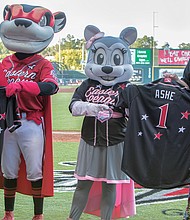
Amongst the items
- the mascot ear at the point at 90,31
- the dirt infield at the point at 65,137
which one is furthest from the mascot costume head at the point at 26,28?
the dirt infield at the point at 65,137

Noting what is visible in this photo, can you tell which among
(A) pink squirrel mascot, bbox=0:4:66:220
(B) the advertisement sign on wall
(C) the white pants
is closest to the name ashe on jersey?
(A) pink squirrel mascot, bbox=0:4:66:220

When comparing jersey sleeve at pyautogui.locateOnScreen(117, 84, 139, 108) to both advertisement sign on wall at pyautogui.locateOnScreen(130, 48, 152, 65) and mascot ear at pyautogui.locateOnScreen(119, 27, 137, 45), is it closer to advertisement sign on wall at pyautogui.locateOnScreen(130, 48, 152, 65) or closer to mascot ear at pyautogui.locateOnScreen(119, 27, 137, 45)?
mascot ear at pyautogui.locateOnScreen(119, 27, 137, 45)

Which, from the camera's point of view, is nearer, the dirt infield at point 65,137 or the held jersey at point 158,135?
the held jersey at point 158,135

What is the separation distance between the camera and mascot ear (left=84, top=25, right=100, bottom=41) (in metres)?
3.39

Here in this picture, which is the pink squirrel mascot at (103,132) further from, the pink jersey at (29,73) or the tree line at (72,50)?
the tree line at (72,50)

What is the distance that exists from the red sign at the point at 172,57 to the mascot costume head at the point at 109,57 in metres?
26.5

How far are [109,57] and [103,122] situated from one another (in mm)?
494

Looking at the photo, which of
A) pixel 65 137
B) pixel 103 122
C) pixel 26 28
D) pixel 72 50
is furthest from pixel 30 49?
pixel 72 50

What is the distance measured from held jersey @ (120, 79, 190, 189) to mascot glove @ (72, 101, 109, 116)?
0.15 meters

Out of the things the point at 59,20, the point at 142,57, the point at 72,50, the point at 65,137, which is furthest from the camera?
the point at 72,50

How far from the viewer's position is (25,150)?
3.20 metres

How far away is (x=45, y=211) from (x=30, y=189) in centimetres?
42

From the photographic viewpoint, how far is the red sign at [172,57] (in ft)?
96.7

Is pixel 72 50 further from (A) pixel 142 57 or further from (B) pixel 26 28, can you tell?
(B) pixel 26 28
